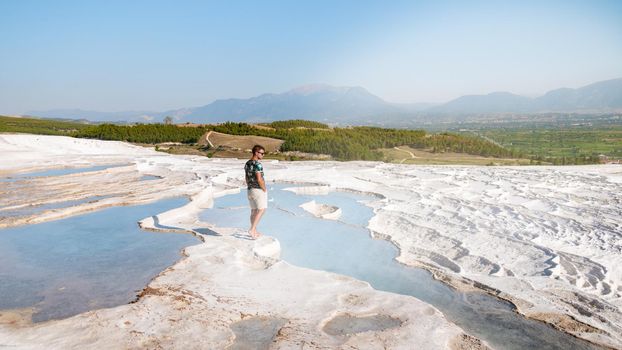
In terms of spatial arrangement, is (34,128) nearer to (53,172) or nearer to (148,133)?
(148,133)

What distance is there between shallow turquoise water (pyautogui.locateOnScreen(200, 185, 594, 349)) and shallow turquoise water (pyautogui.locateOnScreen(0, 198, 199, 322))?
5.75 ft

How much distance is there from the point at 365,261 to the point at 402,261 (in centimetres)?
53

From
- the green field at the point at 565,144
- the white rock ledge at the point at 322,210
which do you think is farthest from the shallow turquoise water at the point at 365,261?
the green field at the point at 565,144

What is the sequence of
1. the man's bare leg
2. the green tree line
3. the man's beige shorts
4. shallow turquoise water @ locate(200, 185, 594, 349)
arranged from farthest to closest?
1. the green tree line
2. the man's beige shorts
3. the man's bare leg
4. shallow turquoise water @ locate(200, 185, 594, 349)

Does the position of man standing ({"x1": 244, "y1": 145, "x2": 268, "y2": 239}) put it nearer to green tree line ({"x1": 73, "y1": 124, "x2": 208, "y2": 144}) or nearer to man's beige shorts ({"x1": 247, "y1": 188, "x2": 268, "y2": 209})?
man's beige shorts ({"x1": 247, "y1": 188, "x2": 268, "y2": 209})

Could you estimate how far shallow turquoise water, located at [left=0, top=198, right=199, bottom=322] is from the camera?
189 inches

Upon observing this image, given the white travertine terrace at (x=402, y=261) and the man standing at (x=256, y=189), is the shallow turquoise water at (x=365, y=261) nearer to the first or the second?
the white travertine terrace at (x=402, y=261)

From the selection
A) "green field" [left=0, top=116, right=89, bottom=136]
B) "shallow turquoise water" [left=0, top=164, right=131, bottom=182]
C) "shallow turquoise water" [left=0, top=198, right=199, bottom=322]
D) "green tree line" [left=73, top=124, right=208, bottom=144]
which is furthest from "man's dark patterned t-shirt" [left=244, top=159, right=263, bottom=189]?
"green field" [left=0, top=116, right=89, bottom=136]

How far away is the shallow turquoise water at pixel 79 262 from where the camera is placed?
4.80 m

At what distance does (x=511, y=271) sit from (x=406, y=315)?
2.31m

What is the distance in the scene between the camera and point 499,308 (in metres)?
4.77

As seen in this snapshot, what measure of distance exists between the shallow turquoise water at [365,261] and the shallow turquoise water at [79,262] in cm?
175

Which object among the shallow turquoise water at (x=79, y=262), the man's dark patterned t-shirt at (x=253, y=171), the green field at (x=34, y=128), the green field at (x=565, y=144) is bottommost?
the green field at (x=565, y=144)

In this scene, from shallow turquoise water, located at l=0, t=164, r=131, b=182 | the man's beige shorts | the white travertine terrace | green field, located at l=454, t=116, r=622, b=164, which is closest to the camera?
the white travertine terrace
